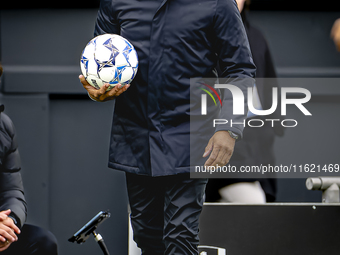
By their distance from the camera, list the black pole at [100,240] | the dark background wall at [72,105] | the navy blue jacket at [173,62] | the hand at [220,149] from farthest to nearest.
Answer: the dark background wall at [72,105]
the black pole at [100,240]
the navy blue jacket at [173,62]
the hand at [220,149]

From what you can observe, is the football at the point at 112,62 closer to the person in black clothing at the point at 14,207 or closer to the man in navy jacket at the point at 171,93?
the man in navy jacket at the point at 171,93

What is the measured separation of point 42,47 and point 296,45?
2.04m

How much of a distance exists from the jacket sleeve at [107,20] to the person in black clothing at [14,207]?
0.84 metres

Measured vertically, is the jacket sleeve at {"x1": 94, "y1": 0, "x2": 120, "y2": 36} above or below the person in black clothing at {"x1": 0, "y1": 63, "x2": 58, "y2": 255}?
above

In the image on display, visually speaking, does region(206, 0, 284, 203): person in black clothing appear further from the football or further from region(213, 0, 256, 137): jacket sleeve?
the football

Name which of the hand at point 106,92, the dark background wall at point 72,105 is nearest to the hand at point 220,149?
the hand at point 106,92

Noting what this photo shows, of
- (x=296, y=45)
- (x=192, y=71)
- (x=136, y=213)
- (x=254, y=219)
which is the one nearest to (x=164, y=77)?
(x=192, y=71)

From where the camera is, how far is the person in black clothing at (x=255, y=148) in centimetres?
355

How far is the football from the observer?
246 centimetres

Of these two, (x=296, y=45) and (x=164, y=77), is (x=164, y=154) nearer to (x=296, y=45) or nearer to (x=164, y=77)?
(x=164, y=77)

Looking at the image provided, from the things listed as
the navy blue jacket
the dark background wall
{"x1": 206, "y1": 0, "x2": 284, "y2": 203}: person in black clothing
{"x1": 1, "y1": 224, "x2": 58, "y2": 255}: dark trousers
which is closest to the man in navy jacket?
the navy blue jacket

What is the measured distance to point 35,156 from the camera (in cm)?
417

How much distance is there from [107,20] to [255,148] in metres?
1.43

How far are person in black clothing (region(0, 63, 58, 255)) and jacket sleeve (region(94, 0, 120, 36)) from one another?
0.84 meters
